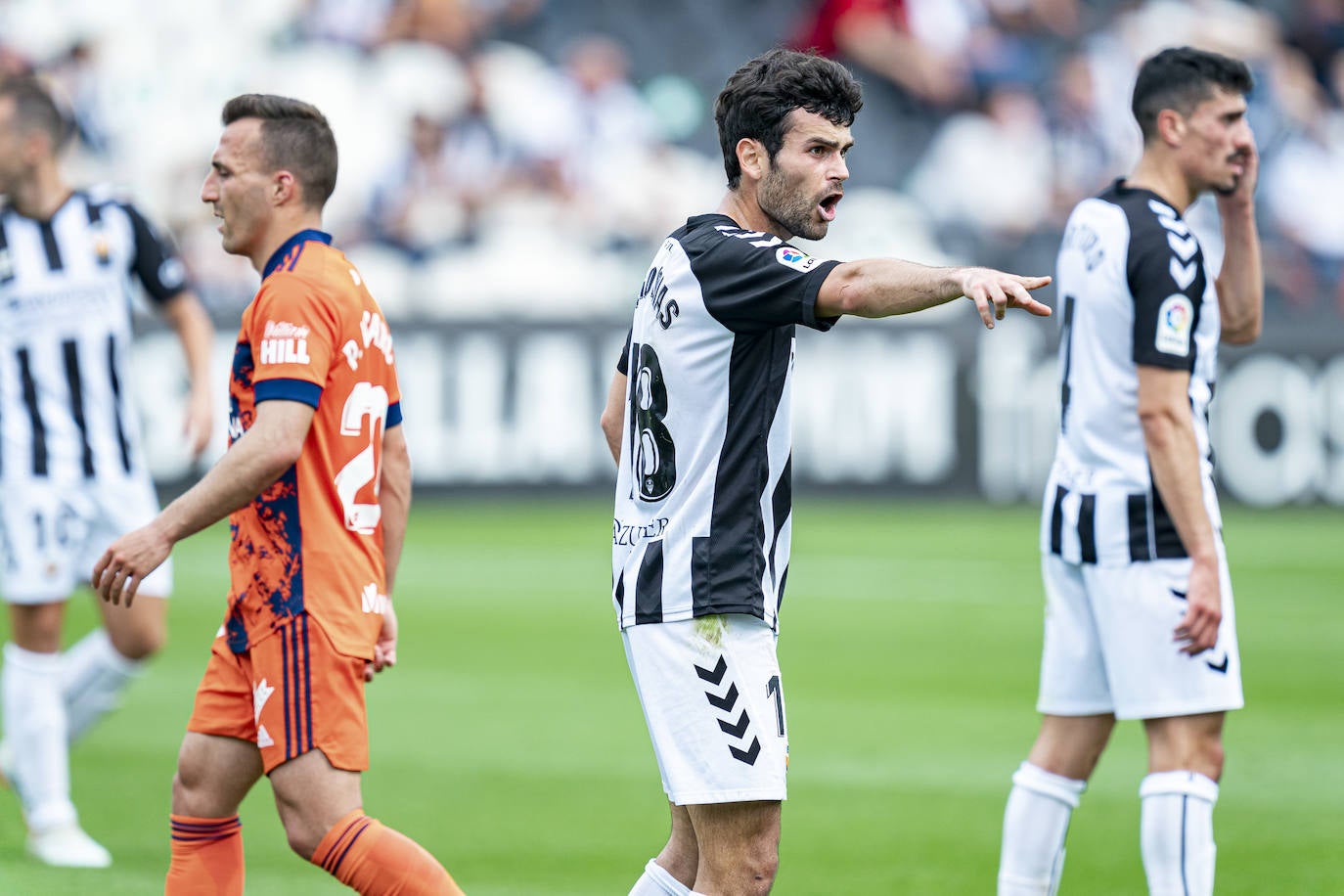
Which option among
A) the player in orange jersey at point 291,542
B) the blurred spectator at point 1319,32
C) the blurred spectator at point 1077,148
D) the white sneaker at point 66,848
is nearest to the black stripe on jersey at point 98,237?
the white sneaker at point 66,848

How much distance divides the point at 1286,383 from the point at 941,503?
290 centimetres

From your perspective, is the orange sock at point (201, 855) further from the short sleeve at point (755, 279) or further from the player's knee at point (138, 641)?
the player's knee at point (138, 641)

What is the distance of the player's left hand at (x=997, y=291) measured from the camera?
3.14m

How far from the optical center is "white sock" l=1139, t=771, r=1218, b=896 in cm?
435

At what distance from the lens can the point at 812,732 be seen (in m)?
8.02

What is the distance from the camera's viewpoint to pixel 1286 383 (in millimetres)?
13883

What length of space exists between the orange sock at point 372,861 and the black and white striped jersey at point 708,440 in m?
0.73

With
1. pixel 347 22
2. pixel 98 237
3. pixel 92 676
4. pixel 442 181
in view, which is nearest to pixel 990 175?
pixel 442 181

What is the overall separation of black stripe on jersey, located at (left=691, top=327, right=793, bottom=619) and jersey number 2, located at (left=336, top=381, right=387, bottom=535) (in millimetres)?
884

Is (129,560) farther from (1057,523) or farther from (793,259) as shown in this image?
(1057,523)

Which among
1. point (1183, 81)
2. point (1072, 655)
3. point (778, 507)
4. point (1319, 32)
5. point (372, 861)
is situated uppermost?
point (1319, 32)

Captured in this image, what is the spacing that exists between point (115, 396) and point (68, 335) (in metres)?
0.28

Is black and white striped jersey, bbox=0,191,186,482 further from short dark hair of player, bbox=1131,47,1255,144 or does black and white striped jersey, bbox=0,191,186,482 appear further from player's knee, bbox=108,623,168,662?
short dark hair of player, bbox=1131,47,1255,144

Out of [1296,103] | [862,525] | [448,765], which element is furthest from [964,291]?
[1296,103]
